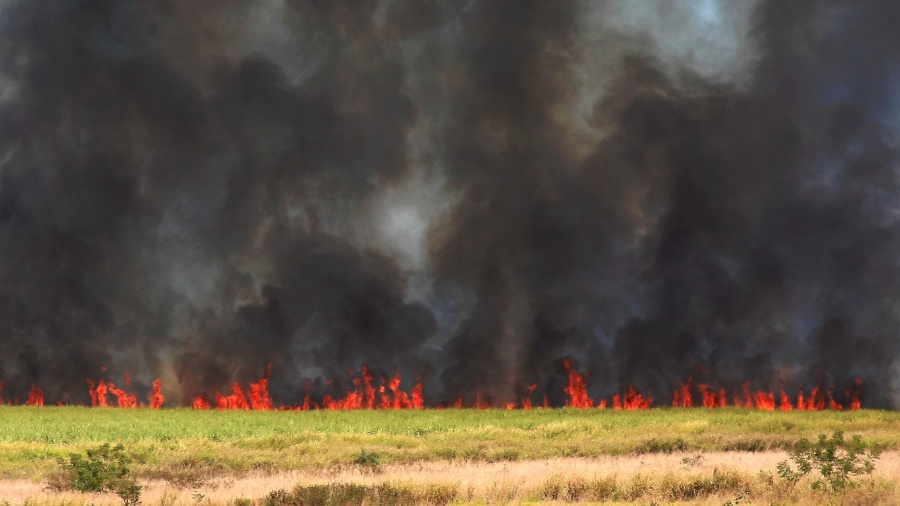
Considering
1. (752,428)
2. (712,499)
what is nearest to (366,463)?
(712,499)

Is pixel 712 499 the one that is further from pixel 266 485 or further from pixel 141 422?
pixel 141 422

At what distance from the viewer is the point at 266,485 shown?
94.7ft

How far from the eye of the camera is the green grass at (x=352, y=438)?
37.7 m

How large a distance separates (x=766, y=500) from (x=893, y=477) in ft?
19.8

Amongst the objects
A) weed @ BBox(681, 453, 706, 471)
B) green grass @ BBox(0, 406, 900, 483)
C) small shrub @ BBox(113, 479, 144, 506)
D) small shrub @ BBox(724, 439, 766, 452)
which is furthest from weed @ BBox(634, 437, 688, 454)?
small shrub @ BBox(113, 479, 144, 506)

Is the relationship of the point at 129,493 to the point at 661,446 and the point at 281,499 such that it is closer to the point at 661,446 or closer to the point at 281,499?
the point at 281,499

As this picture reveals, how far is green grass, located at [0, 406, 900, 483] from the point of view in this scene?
37688mm

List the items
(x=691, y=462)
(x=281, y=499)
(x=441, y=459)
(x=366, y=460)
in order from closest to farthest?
(x=281, y=499) → (x=691, y=462) → (x=366, y=460) → (x=441, y=459)

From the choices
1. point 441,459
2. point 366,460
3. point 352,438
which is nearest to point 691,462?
point 441,459

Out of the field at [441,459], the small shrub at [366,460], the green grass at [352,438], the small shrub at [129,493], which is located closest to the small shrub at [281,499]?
the field at [441,459]

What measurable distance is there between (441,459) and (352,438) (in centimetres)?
884

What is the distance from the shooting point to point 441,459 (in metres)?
41.1

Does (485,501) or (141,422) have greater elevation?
(141,422)

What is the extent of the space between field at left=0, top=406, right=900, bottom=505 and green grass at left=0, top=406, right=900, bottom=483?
11 centimetres
